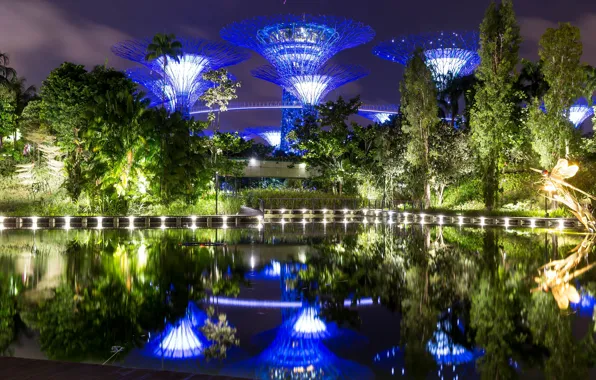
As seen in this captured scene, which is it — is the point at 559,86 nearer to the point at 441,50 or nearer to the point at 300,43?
the point at 441,50

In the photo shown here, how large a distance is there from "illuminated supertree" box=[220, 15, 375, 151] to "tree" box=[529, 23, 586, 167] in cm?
2139

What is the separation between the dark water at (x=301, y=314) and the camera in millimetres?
5664

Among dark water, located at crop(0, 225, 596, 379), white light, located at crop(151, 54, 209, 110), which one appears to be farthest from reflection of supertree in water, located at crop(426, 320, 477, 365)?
white light, located at crop(151, 54, 209, 110)

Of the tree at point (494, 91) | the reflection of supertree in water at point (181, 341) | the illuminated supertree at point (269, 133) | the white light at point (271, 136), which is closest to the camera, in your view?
the reflection of supertree in water at point (181, 341)

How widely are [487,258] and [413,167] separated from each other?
27.2 m

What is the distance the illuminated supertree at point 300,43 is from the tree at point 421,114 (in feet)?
39.2

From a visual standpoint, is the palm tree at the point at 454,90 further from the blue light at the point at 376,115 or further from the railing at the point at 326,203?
the blue light at the point at 376,115

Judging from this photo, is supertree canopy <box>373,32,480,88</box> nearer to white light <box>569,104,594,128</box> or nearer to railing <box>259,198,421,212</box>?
railing <box>259,198,421,212</box>

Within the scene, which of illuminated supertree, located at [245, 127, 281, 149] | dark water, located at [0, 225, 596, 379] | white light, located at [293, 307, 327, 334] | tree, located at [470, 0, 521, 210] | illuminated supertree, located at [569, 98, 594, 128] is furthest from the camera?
illuminated supertree, located at [245, 127, 281, 149]

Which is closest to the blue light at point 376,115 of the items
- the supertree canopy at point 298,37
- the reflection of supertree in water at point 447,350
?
the supertree canopy at point 298,37

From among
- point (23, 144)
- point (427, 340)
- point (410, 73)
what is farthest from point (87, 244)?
point (23, 144)

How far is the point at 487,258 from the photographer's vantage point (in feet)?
45.4

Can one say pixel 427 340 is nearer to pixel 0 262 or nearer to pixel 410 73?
pixel 0 262

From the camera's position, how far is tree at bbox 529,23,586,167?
30.4 meters
